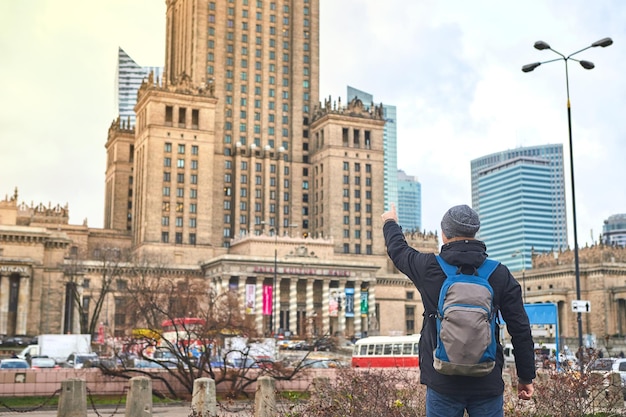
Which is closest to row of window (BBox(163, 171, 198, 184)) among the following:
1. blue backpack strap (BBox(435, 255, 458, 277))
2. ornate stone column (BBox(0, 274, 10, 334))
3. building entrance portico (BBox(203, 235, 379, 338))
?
building entrance portico (BBox(203, 235, 379, 338))

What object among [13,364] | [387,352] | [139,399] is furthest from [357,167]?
[139,399]

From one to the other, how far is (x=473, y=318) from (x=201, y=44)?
428 ft

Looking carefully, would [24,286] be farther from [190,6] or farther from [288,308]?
[190,6]

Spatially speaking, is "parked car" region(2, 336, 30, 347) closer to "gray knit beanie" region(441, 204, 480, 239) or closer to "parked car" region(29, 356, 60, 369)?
"parked car" region(29, 356, 60, 369)

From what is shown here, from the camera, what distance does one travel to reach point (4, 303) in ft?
288

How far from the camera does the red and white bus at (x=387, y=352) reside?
169 feet

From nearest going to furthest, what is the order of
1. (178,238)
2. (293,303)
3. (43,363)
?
(43,363) < (293,303) < (178,238)

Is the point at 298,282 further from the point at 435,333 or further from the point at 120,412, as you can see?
the point at 435,333

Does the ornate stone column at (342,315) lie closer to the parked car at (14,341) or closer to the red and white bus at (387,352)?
the parked car at (14,341)

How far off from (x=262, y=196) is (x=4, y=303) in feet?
176

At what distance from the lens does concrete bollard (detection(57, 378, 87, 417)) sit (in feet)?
73.9

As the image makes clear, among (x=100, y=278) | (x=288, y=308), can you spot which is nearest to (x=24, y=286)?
(x=100, y=278)

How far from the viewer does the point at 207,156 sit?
12256 cm

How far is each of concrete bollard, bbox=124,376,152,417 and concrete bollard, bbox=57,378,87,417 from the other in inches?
100
